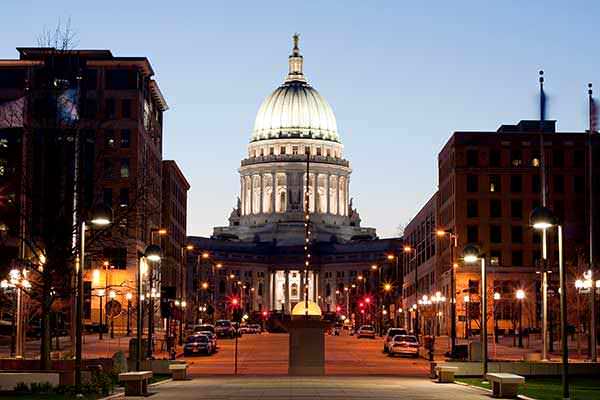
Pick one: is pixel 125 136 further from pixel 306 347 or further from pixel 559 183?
pixel 306 347

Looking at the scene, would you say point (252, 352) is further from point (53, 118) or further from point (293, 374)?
point (53, 118)

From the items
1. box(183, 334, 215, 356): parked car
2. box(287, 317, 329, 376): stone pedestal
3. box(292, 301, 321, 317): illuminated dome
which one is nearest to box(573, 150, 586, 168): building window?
box(183, 334, 215, 356): parked car

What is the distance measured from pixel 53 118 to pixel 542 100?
2608cm

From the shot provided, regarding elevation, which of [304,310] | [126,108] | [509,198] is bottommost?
[304,310]

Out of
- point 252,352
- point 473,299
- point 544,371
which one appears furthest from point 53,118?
point 473,299

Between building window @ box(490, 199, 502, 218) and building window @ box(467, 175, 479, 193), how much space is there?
2.39 m

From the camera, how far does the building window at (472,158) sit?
145625 mm

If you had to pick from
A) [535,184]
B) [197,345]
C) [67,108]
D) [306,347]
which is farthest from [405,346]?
[535,184]

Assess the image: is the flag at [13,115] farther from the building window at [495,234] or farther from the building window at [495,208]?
the building window at [495,234]

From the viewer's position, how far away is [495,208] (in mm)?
146250

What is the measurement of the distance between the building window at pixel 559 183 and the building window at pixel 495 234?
24.3 ft

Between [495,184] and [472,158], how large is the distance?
3.78 metres

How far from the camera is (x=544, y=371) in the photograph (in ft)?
178

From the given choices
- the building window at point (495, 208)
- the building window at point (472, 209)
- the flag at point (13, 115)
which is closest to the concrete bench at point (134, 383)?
the flag at point (13, 115)
